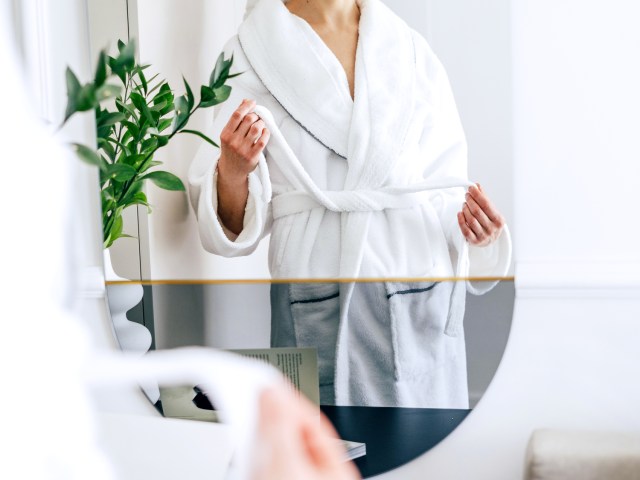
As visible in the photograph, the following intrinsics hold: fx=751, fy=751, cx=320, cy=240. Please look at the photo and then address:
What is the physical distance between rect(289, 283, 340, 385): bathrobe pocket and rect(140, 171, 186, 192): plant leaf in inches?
9.6

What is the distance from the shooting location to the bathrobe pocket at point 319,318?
3.80ft

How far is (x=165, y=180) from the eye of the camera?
3.97 ft

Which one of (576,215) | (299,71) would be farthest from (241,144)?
(576,215)

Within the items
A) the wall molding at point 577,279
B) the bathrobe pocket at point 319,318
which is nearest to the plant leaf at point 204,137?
the bathrobe pocket at point 319,318

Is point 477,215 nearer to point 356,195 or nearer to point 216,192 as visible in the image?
point 356,195

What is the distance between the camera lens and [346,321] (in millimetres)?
1158

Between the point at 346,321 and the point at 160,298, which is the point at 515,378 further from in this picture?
the point at 160,298

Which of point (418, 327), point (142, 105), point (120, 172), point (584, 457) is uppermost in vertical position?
point (142, 105)

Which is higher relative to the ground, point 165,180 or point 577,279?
point 165,180

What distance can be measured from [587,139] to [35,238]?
0.96 meters

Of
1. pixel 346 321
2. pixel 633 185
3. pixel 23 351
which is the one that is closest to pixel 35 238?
pixel 23 351

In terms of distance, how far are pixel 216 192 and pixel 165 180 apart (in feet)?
0.33

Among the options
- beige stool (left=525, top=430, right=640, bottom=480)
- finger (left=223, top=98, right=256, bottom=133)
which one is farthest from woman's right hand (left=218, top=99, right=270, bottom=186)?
beige stool (left=525, top=430, right=640, bottom=480)

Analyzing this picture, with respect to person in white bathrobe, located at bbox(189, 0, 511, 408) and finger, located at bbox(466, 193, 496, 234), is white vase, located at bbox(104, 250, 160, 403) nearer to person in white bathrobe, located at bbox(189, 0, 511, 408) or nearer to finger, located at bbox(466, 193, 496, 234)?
person in white bathrobe, located at bbox(189, 0, 511, 408)
